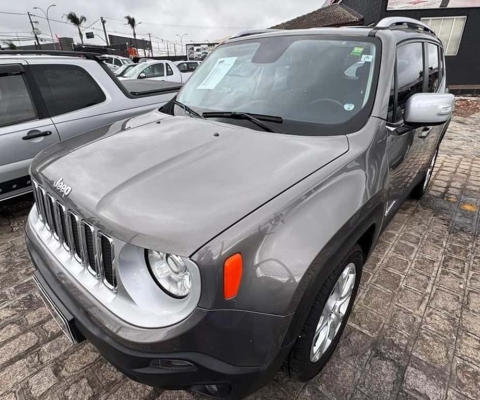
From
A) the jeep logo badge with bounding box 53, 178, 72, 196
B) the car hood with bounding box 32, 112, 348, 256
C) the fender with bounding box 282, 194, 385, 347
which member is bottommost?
the fender with bounding box 282, 194, 385, 347

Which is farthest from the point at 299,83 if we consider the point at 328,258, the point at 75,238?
the point at 75,238

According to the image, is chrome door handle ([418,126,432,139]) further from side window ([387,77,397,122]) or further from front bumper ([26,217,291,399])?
front bumper ([26,217,291,399])

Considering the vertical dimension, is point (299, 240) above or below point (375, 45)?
below

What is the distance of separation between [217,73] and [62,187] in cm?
159

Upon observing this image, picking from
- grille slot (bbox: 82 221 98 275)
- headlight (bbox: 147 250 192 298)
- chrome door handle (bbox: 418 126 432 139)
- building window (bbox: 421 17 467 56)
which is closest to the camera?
headlight (bbox: 147 250 192 298)

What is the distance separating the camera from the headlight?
3.97 ft

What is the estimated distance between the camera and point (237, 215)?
121 centimetres

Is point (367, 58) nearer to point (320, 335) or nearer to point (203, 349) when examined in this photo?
point (320, 335)

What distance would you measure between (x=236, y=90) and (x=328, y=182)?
1224 millimetres

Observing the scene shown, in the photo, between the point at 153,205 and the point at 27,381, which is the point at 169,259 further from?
the point at 27,381

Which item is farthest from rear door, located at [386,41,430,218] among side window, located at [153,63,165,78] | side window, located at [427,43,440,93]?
side window, located at [153,63,165,78]

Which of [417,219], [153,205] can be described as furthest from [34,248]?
[417,219]

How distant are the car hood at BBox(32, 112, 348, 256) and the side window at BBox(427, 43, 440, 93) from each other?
6.41 feet

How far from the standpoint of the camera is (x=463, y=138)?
7352mm
